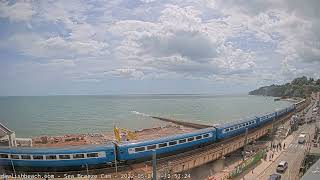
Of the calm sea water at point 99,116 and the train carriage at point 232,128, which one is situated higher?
the train carriage at point 232,128

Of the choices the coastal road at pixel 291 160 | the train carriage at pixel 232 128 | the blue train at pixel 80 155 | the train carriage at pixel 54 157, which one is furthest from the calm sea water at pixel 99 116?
the blue train at pixel 80 155

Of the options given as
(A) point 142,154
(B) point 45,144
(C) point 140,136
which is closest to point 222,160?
(A) point 142,154

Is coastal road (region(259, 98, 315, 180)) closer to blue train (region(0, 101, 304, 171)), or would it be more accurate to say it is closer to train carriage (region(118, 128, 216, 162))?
train carriage (region(118, 128, 216, 162))

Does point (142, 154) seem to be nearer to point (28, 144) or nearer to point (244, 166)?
point (244, 166)

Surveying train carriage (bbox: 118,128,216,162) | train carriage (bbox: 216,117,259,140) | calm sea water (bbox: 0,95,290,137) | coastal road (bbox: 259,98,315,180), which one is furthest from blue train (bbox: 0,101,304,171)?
calm sea water (bbox: 0,95,290,137)

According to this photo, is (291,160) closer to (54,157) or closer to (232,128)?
(232,128)

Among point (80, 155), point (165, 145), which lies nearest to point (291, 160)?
point (165, 145)

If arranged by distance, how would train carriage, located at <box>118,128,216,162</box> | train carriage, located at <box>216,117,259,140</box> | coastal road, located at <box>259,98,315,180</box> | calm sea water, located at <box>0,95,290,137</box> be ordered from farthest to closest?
calm sea water, located at <box>0,95,290,137</box> < train carriage, located at <box>216,117,259,140</box> < train carriage, located at <box>118,128,216,162</box> < coastal road, located at <box>259,98,315,180</box>

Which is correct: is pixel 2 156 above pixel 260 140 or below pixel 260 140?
above

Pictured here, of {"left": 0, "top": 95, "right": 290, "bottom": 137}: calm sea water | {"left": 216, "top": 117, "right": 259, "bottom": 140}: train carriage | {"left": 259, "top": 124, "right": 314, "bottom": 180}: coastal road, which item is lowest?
{"left": 0, "top": 95, "right": 290, "bottom": 137}: calm sea water

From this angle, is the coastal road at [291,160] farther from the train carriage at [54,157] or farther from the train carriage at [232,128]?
the train carriage at [54,157]

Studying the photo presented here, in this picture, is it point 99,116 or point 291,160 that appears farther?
point 99,116

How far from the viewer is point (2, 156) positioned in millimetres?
16016

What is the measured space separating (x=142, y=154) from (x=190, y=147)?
4642 mm
